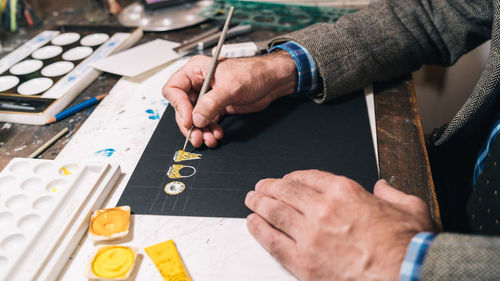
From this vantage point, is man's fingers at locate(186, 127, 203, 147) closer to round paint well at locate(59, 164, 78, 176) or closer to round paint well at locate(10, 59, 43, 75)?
round paint well at locate(59, 164, 78, 176)

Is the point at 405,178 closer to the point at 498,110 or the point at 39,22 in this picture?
the point at 498,110

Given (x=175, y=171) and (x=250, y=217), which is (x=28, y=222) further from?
(x=250, y=217)

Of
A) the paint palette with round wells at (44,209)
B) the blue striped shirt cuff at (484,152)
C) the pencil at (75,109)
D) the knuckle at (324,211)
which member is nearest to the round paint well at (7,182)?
the paint palette with round wells at (44,209)

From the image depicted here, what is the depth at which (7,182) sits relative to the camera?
62 cm

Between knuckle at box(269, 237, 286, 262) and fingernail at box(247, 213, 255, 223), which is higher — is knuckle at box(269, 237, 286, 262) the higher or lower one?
the lower one

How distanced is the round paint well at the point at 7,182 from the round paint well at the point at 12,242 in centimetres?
12

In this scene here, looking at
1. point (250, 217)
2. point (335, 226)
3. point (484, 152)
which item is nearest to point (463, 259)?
point (335, 226)

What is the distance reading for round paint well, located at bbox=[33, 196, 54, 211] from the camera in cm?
57

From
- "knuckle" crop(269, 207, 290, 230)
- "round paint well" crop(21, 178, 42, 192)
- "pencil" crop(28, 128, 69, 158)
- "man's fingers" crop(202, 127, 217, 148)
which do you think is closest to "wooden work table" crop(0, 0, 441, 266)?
"pencil" crop(28, 128, 69, 158)

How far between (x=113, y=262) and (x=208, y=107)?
35 cm

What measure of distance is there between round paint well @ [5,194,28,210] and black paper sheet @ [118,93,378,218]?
0.16 metres

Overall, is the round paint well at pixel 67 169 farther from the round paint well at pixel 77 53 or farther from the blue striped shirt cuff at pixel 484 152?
the blue striped shirt cuff at pixel 484 152

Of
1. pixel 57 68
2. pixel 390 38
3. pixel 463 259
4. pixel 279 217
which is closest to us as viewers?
pixel 463 259

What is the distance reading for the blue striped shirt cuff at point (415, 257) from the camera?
0.43 metres
